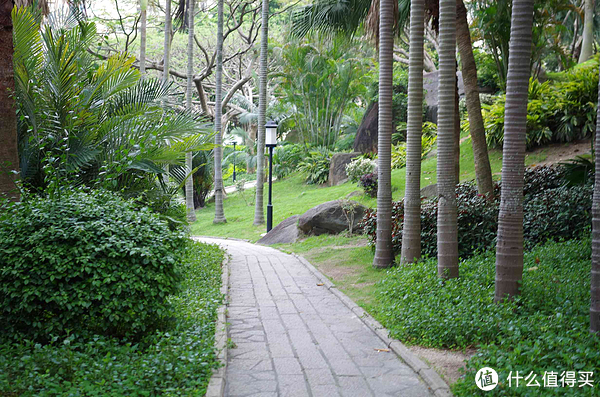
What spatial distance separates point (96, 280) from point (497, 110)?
14325 mm

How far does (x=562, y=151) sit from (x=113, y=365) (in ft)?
45.7

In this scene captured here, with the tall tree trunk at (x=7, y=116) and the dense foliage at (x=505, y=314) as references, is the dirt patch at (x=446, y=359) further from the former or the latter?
the tall tree trunk at (x=7, y=116)

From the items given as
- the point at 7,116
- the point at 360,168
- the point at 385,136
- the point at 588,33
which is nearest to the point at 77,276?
the point at 7,116

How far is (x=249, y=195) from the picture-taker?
1220 inches

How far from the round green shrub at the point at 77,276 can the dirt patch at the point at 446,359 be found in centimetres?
261

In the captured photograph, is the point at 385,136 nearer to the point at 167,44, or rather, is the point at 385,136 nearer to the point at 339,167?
the point at 167,44

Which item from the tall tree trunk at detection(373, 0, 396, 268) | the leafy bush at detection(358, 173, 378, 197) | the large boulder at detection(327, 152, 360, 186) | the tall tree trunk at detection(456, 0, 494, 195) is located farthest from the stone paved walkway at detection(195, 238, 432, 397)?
the large boulder at detection(327, 152, 360, 186)

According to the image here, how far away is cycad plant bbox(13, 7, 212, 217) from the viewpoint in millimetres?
7875

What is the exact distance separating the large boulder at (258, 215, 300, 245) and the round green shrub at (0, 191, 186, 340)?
9.67 metres

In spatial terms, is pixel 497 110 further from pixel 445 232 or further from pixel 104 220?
pixel 104 220

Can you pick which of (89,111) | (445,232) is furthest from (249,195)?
(445,232)

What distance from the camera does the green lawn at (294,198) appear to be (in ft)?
56.0

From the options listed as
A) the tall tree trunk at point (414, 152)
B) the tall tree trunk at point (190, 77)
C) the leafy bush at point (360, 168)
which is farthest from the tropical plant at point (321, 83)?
the tall tree trunk at point (414, 152)

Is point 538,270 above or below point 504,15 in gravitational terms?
below
